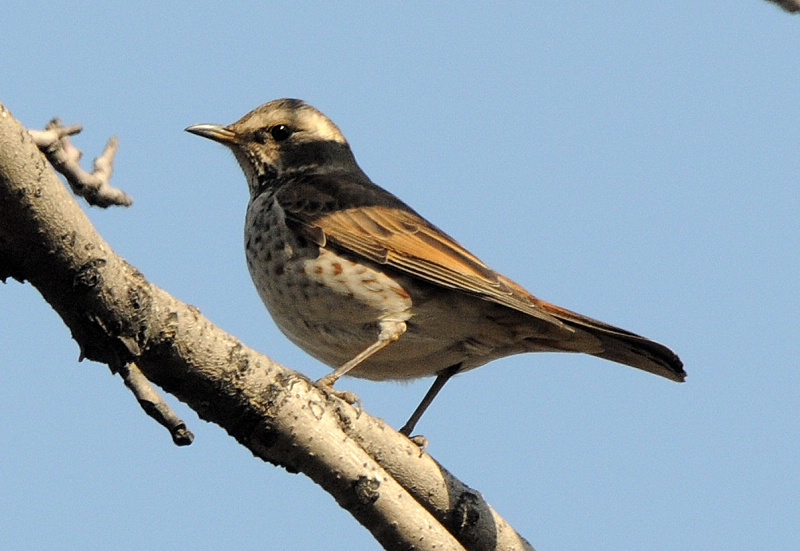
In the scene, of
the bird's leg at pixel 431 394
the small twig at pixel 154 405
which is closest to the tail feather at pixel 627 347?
the bird's leg at pixel 431 394

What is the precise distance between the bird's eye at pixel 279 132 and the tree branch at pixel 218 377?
144 inches

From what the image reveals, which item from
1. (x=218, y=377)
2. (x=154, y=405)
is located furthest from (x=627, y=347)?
(x=154, y=405)

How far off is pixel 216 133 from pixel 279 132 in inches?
19.1

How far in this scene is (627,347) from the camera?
6.58 metres

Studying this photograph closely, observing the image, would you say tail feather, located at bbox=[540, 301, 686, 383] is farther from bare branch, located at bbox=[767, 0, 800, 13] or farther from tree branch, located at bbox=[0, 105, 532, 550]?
bare branch, located at bbox=[767, 0, 800, 13]

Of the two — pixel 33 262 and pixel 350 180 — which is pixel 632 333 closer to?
pixel 350 180

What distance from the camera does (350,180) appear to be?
814cm

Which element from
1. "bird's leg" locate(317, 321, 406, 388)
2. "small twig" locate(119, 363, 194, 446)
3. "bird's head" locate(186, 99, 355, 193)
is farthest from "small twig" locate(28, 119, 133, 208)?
"bird's head" locate(186, 99, 355, 193)

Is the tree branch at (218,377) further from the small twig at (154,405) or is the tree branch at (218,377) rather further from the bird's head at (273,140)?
the bird's head at (273,140)

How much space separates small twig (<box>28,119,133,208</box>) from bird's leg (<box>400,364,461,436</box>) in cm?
234

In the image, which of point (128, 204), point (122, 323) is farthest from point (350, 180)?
point (122, 323)

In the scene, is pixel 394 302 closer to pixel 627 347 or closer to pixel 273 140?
pixel 627 347

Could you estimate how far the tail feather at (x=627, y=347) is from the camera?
641cm

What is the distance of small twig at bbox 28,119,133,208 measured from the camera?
5434mm
